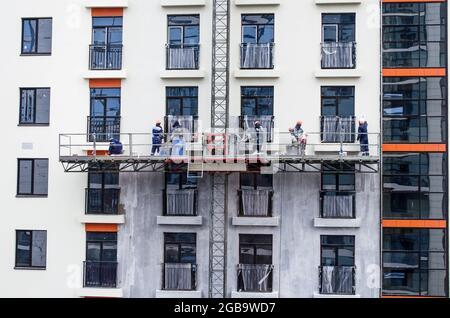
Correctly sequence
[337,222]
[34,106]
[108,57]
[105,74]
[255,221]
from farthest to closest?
[34,106]
[108,57]
[105,74]
[255,221]
[337,222]

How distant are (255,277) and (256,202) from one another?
9.17 feet

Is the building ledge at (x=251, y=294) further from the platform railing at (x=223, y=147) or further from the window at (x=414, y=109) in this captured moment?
the window at (x=414, y=109)

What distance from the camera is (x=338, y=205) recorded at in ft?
70.0

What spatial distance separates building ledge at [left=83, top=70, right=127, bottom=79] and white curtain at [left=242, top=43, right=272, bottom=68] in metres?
4.73

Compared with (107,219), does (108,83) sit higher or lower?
higher

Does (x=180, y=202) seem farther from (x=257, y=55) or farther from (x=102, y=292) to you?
(x=257, y=55)

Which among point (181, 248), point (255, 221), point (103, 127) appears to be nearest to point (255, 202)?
point (255, 221)

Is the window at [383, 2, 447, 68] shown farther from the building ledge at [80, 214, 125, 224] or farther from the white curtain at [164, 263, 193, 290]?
the building ledge at [80, 214, 125, 224]

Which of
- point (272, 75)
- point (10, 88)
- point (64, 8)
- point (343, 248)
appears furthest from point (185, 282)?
point (64, 8)

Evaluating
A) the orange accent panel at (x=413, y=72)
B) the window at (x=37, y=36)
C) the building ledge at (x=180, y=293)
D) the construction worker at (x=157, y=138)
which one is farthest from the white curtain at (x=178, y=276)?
the orange accent panel at (x=413, y=72)

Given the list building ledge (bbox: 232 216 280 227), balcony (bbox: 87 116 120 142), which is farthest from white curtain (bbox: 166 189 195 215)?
balcony (bbox: 87 116 120 142)

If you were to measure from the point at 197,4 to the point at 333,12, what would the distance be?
5243 mm
